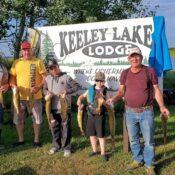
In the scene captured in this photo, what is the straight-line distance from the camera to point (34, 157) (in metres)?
9.34

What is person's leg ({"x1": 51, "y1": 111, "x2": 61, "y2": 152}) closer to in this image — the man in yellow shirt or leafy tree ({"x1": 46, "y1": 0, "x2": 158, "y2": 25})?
the man in yellow shirt

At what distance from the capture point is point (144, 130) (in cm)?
791

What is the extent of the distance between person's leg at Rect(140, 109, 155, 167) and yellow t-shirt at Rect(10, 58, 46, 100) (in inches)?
104

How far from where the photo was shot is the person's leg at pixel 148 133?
25.7 feet

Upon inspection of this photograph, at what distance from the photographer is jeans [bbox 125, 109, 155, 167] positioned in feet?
25.7

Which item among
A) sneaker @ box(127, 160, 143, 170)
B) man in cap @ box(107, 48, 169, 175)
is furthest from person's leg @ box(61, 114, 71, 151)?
man in cap @ box(107, 48, 169, 175)

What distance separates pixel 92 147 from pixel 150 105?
1.97 m

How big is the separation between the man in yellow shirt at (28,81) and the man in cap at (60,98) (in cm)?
34

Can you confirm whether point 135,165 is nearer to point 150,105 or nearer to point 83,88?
point 150,105

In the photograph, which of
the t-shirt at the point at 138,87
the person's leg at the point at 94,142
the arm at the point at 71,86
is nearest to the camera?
the t-shirt at the point at 138,87

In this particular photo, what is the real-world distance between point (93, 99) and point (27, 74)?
1.51 metres

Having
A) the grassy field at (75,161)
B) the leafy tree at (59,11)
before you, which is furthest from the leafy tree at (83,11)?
the grassy field at (75,161)

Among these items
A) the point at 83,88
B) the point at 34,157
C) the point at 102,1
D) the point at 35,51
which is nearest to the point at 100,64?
the point at 83,88

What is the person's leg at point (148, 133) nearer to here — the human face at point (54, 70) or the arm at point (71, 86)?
the arm at point (71, 86)
